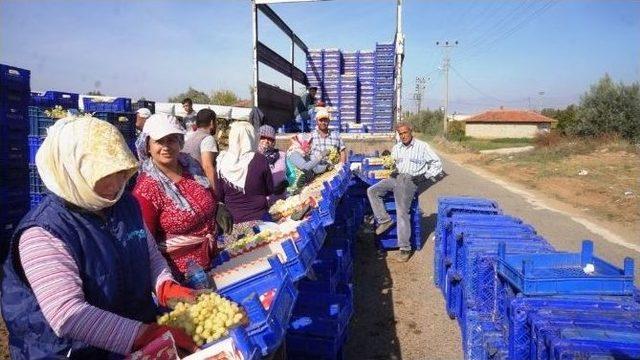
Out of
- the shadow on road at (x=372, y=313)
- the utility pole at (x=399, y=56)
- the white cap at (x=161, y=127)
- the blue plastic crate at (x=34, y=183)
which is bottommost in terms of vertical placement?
the shadow on road at (x=372, y=313)

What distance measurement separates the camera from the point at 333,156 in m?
7.54

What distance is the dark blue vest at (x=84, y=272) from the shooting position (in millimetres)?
1623

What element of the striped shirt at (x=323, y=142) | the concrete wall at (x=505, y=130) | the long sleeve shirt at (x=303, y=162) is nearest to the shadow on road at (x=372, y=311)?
the long sleeve shirt at (x=303, y=162)

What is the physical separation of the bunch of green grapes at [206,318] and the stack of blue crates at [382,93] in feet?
38.5

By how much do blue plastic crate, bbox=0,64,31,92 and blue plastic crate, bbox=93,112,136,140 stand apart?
1.05 m

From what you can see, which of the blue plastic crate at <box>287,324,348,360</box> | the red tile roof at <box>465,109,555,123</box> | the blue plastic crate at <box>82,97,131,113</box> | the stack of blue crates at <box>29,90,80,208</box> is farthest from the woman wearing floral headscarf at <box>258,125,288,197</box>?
the red tile roof at <box>465,109,555,123</box>

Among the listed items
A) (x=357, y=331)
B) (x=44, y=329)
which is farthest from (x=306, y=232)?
(x=357, y=331)

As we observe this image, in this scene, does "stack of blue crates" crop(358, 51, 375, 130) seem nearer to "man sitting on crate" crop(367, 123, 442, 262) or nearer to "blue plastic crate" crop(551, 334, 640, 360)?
"man sitting on crate" crop(367, 123, 442, 262)

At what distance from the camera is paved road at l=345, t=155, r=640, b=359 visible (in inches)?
179

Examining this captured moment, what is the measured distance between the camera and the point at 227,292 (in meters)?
2.40

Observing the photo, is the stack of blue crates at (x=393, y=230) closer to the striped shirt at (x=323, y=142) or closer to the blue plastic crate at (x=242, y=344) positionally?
the striped shirt at (x=323, y=142)

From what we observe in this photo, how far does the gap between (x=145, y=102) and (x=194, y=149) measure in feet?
14.5

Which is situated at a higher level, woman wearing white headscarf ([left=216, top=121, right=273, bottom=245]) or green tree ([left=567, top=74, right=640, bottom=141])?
green tree ([left=567, top=74, right=640, bottom=141])

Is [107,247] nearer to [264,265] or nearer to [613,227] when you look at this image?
[264,265]
